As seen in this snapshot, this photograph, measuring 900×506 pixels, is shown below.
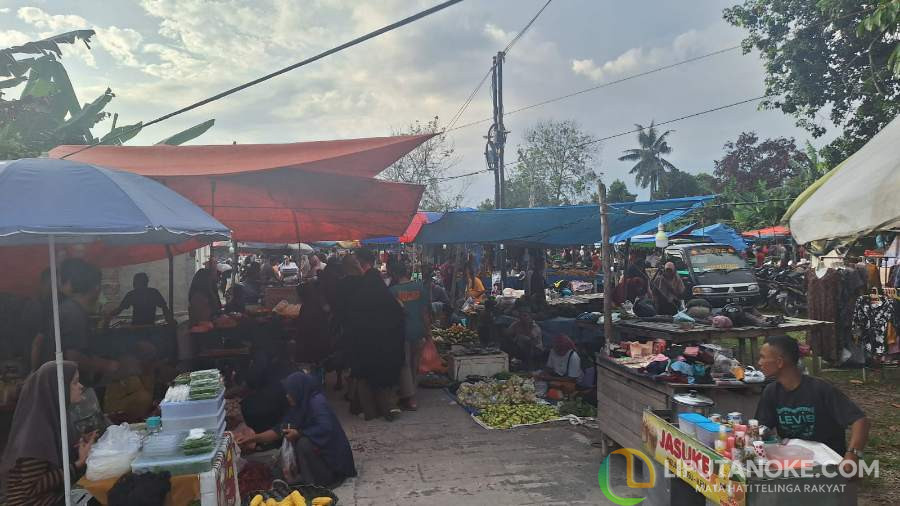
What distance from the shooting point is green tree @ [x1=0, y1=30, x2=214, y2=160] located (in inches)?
338

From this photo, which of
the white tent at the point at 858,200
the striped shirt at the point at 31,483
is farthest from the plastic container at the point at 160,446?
the white tent at the point at 858,200

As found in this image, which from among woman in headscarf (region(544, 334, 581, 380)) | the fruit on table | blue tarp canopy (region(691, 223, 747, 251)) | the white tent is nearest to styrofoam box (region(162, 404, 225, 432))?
the fruit on table

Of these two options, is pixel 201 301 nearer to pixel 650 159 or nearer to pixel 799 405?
pixel 799 405

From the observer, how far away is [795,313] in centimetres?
1450

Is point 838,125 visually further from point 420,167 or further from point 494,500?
point 420,167

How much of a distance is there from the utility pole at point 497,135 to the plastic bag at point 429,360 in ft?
32.7

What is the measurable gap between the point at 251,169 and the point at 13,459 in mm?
2903

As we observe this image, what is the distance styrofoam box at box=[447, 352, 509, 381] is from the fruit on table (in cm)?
146

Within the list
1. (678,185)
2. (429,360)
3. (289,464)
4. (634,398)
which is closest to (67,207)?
(289,464)

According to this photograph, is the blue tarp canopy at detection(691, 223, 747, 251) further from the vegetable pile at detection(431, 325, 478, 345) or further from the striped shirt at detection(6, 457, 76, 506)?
the striped shirt at detection(6, 457, 76, 506)

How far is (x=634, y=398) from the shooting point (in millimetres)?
4758

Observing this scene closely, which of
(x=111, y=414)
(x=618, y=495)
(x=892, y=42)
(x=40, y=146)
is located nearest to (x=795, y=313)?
(x=892, y=42)

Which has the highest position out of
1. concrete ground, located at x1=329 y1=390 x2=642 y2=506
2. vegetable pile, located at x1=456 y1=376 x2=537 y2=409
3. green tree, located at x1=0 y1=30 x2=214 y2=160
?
green tree, located at x1=0 y1=30 x2=214 y2=160

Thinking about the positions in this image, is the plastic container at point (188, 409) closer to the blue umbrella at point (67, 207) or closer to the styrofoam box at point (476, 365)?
the blue umbrella at point (67, 207)
